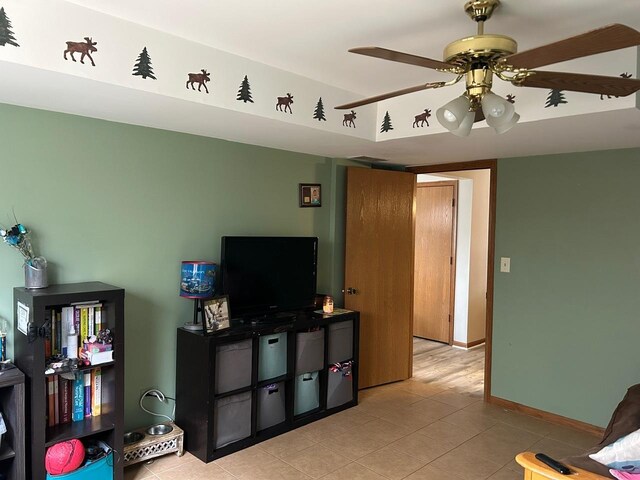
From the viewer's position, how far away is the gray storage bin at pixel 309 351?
140 inches

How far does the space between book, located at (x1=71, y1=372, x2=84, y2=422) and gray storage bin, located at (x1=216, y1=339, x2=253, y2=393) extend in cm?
66

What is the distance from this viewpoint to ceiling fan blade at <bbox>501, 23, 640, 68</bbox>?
49.4 inches

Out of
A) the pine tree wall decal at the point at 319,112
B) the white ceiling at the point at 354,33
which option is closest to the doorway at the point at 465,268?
the white ceiling at the point at 354,33

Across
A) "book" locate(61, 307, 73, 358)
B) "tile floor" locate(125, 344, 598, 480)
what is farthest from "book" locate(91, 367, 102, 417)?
"tile floor" locate(125, 344, 598, 480)

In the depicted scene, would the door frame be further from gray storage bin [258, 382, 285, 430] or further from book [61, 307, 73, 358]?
book [61, 307, 73, 358]

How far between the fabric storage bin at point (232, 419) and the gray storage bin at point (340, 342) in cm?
83

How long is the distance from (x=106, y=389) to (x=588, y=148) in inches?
139

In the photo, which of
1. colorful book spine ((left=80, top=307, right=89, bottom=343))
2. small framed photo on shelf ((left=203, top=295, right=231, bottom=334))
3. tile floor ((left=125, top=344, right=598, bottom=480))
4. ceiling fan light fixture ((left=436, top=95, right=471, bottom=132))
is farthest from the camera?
small framed photo on shelf ((left=203, top=295, right=231, bottom=334))

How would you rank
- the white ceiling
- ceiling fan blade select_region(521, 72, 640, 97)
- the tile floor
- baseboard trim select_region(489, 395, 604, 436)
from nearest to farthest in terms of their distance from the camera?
ceiling fan blade select_region(521, 72, 640, 97) < the white ceiling < the tile floor < baseboard trim select_region(489, 395, 604, 436)

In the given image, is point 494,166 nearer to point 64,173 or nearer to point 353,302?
point 353,302

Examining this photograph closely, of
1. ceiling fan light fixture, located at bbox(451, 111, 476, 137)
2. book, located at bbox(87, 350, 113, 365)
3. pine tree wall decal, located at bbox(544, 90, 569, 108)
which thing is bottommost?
book, located at bbox(87, 350, 113, 365)

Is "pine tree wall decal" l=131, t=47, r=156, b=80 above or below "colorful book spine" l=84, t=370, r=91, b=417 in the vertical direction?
above

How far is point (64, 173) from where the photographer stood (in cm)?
272

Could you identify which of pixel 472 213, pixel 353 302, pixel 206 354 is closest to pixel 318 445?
pixel 206 354
